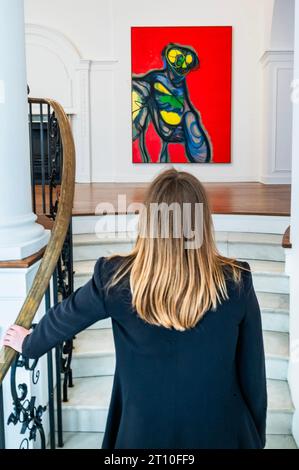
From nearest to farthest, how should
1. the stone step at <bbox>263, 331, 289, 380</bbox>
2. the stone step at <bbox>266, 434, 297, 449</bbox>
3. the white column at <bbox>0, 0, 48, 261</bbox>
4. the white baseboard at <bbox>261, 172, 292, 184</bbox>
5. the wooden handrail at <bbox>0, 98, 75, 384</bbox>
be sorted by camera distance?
the wooden handrail at <bbox>0, 98, 75, 384</bbox> → the white column at <bbox>0, 0, 48, 261</bbox> → the stone step at <bbox>266, 434, 297, 449</bbox> → the stone step at <bbox>263, 331, 289, 380</bbox> → the white baseboard at <bbox>261, 172, 292, 184</bbox>

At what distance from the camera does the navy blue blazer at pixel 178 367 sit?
4.21ft

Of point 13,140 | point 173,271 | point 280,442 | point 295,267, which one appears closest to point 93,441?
point 280,442

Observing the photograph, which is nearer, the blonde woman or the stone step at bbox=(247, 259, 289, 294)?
the blonde woman

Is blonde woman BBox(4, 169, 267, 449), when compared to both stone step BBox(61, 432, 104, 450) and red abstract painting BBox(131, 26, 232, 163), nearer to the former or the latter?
stone step BBox(61, 432, 104, 450)

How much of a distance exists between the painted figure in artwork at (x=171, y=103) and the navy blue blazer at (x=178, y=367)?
7.52 m

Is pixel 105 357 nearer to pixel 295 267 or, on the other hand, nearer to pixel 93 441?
pixel 93 441

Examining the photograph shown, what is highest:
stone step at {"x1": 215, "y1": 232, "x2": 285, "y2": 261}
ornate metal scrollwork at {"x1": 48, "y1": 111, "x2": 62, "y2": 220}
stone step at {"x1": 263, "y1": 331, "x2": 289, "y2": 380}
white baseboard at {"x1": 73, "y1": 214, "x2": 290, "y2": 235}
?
ornate metal scrollwork at {"x1": 48, "y1": 111, "x2": 62, "y2": 220}

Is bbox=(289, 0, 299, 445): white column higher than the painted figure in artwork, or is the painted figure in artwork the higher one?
the painted figure in artwork

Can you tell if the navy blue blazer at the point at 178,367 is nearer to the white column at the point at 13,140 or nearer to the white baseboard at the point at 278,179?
the white column at the point at 13,140

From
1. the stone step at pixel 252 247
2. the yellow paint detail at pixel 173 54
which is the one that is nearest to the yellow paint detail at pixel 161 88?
the yellow paint detail at pixel 173 54

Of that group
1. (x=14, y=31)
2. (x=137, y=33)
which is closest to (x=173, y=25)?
(x=137, y=33)

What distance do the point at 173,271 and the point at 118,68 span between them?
26.0 feet

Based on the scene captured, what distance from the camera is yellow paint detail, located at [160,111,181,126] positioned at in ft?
28.3

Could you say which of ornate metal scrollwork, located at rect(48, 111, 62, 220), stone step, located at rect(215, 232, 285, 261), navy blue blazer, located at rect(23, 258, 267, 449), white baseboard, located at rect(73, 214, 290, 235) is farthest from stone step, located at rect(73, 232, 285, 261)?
navy blue blazer, located at rect(23, 258, 267, 449)
